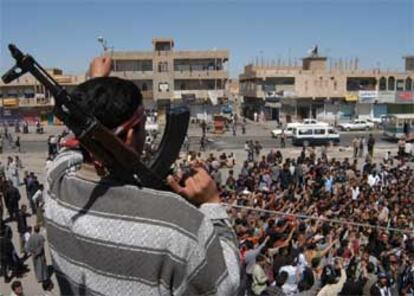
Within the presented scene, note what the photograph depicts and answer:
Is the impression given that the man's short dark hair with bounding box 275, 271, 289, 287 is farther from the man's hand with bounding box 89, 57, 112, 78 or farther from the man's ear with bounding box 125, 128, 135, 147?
the man's ear with bounding box 125, 128, 135, 147

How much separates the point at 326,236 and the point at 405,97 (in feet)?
163

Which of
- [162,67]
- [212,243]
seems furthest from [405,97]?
[212,243]

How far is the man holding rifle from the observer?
143 centimetres

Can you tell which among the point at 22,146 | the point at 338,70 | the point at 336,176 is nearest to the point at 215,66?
the point at 338,70

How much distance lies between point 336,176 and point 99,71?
1699 cm

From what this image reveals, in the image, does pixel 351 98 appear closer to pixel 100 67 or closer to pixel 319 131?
pixel 319 131

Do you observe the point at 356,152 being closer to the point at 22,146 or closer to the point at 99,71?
the point at 22,146

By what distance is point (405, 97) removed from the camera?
56.0m

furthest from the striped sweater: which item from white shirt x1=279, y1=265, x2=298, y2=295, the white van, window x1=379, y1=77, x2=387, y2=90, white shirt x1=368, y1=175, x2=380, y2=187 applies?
window x1=379, y1=77, x2=387, y2=90

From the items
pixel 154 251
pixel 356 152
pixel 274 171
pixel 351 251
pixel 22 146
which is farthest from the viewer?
pixel 22 146

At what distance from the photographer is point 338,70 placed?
5872 cm

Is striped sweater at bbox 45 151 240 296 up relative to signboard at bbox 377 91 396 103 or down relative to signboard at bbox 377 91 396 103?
up

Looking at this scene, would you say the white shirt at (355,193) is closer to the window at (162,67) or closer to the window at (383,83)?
the window at (162,67)

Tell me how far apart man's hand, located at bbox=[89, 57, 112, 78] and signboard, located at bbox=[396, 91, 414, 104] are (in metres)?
56.9
